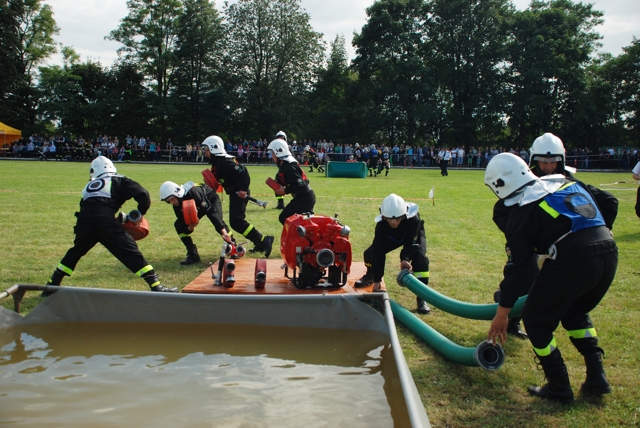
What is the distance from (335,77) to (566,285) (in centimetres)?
5101

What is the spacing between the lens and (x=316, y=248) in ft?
19.8

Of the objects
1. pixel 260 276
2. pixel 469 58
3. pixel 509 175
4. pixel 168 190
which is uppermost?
pixel 469 58

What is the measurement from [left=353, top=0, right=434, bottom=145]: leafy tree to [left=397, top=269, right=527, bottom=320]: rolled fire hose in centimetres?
4293

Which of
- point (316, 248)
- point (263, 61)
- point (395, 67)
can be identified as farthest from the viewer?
point (263, 61)

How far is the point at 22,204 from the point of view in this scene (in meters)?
13.6

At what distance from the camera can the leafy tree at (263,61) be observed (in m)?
49.4

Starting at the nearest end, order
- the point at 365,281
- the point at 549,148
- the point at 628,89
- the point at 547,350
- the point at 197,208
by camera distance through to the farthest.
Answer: the point at 547,350, the point at 549,148, the point at 365,281, the point at 197,208, the point at 628,89

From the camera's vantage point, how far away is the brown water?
378cm

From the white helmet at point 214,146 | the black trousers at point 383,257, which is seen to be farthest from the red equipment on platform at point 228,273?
the white helmet at point 214,146

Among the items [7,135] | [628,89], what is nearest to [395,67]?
[628,89]

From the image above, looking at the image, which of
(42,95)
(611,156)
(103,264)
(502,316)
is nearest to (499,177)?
(502,316)

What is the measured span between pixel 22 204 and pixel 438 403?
1305 centimetres

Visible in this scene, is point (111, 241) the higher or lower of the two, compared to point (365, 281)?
higher

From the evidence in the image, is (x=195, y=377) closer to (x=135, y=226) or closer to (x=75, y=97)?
(x=135, y=226)
